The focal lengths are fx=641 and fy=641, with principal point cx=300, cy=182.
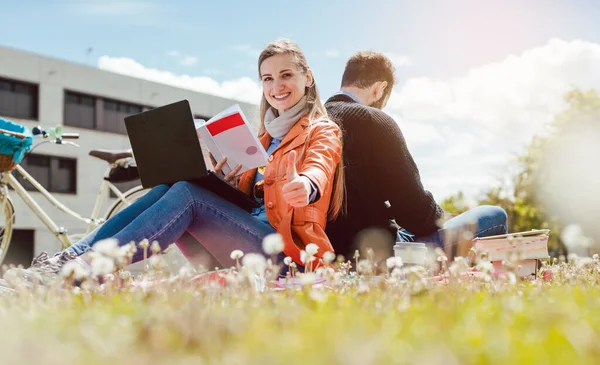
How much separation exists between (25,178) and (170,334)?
7.47 meters

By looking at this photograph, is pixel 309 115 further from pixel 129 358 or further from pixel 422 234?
pixel 129 358

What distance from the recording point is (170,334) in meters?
1.63

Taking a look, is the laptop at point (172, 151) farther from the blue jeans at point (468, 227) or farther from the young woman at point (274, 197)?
the blue jeans at point (468, 227)

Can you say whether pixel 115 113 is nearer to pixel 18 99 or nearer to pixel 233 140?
pixel 18 99

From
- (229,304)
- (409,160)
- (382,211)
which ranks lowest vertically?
(229,304)

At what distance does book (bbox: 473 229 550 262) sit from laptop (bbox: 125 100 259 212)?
162 centimetres

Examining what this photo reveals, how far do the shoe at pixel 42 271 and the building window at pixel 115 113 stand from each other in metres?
32.1

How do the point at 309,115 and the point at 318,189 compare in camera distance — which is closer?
the point at 318,189

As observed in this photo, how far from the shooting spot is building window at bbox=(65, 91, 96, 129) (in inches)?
1302

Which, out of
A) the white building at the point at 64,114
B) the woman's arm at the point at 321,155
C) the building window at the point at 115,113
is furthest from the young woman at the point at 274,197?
the building window at the point at 115,113

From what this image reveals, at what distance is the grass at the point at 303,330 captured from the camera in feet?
4.58

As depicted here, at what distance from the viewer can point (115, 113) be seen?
35.3 metres

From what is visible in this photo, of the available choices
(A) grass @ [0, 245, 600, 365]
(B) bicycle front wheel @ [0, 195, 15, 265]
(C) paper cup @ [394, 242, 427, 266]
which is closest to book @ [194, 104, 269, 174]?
(C) paper cup @ [394, 242, 427, 266]

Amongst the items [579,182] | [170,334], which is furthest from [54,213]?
[170,334]
